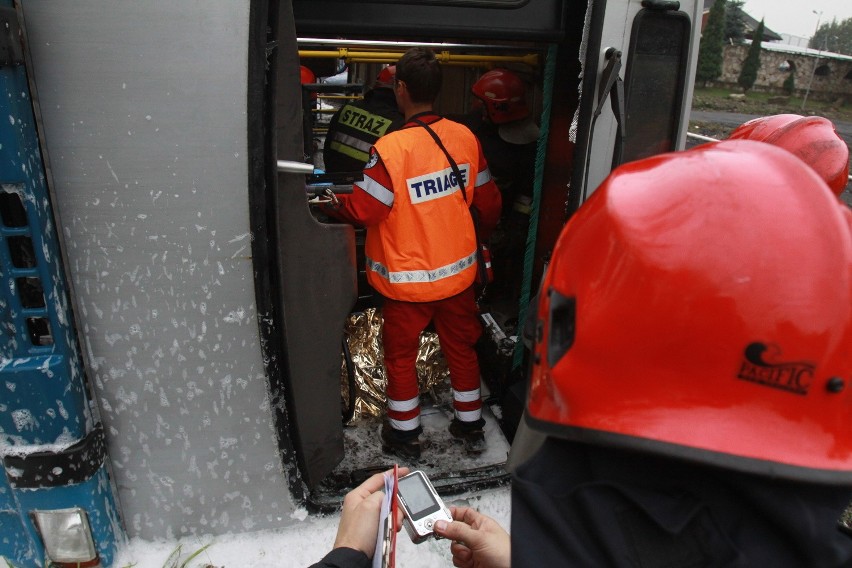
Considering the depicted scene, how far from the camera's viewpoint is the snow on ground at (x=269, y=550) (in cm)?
170

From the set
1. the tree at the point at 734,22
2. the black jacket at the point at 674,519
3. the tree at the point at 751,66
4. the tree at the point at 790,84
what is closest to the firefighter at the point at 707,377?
the black jacket at the point at 674,519

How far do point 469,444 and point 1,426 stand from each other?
1.90 metres

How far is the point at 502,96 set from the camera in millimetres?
3613

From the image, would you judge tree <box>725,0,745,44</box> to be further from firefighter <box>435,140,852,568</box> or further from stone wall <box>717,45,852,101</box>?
firefighter <box>435,140,852,568</box>

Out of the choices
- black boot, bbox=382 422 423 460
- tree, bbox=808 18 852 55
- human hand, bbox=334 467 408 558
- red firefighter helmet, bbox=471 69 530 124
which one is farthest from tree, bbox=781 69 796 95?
tree, bbox=808 18 852 55

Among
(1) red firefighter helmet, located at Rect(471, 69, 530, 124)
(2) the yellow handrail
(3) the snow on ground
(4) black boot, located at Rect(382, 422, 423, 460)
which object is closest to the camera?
(3) the snow on ground

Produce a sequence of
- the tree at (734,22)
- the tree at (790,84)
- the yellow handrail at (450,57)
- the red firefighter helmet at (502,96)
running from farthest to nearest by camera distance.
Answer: the tree at (734,22), the tree at (790,84), the red firefighter helmet at (502,96), the yellow handrail at (450,57)

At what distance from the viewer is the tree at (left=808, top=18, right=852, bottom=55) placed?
64312mm

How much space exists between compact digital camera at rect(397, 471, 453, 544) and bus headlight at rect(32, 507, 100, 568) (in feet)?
2.89

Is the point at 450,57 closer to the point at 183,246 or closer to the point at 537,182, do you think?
the point at 537,182

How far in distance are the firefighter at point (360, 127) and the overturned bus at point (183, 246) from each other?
1588 millimetres

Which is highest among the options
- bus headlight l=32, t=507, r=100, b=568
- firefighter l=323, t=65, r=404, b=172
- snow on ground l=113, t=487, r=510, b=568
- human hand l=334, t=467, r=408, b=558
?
firefighter l=323, t=65, r=404, b=172

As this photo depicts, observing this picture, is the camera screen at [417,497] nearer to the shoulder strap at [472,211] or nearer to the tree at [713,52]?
the shoulder strap at [472,211]

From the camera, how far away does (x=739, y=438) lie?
2.52ft
